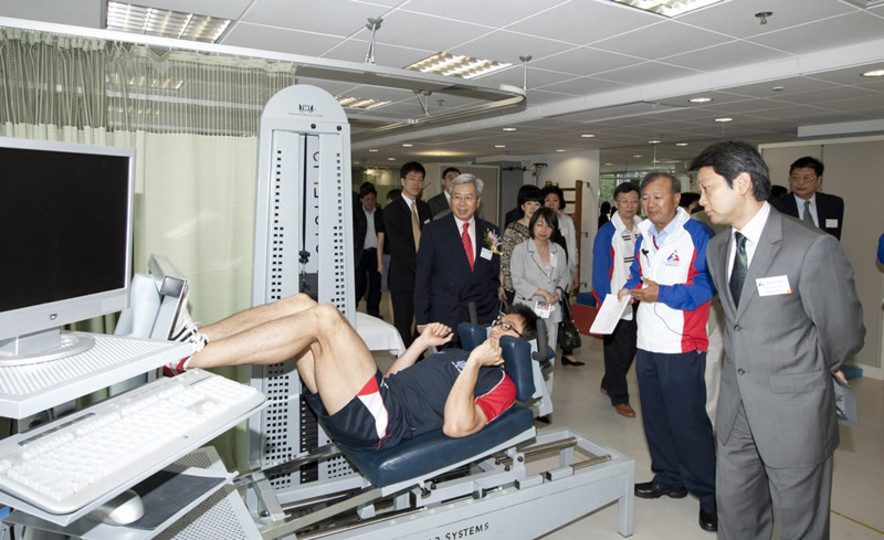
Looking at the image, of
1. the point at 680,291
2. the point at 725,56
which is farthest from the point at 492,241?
the point at 725,56

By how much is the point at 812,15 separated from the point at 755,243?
7.66 feet

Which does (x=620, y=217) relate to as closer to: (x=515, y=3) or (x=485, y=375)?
(x=515, y=3)

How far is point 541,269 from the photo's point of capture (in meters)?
3.98

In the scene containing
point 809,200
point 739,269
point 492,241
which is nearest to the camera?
point 739,269

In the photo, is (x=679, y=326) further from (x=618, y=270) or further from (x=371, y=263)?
(x=371, y=263)

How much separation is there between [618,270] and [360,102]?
3906 millimetres

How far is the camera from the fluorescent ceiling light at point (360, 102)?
6434 millimetres

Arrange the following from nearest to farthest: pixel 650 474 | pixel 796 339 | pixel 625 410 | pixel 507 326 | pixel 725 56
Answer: pixel 796 339 → pixel 507 326 → pixel 650 474 → pixel 625 410 → pixel 725 56

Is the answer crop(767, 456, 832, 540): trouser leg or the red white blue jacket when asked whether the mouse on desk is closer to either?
crop(767, 456, 832, 540): trouser leg

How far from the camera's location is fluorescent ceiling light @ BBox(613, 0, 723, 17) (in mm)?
3359

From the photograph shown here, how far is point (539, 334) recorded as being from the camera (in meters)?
2.51

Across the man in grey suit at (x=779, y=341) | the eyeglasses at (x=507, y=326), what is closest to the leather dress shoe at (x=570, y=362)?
the eyeglasses at (x=507, y=326)

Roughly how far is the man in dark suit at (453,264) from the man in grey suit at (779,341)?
1622 millimetres

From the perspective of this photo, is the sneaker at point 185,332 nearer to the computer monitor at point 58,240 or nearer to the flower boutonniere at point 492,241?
the computer monitor at point 58,240
